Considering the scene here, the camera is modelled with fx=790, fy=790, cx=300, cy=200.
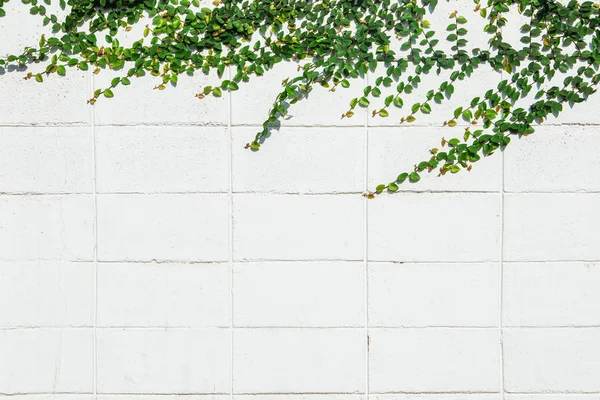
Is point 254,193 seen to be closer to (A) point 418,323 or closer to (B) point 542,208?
(A) point 418,323

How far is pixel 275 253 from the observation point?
10.3 feet

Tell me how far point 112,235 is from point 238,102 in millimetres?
728

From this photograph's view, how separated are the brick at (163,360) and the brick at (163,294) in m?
0.05

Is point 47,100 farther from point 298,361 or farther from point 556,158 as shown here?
point 556,158

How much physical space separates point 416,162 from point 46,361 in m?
1.68

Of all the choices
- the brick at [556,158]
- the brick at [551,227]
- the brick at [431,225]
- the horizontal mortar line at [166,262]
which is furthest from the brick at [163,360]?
the brick at [556,158]

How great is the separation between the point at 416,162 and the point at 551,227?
1.96ft

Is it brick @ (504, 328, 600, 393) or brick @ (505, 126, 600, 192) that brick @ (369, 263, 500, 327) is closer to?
brick @ (504, 328, 600, 393)

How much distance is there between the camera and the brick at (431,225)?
3148 mm

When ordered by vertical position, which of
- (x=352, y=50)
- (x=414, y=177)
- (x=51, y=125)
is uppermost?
(x=352, y=50)

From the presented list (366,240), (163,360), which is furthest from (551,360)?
(163,360)

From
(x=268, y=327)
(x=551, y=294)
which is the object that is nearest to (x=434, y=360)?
(x=551, y=294)

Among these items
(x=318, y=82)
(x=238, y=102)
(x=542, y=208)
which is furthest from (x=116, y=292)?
(x=542, y=208)

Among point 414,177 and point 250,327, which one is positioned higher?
point 414,177
